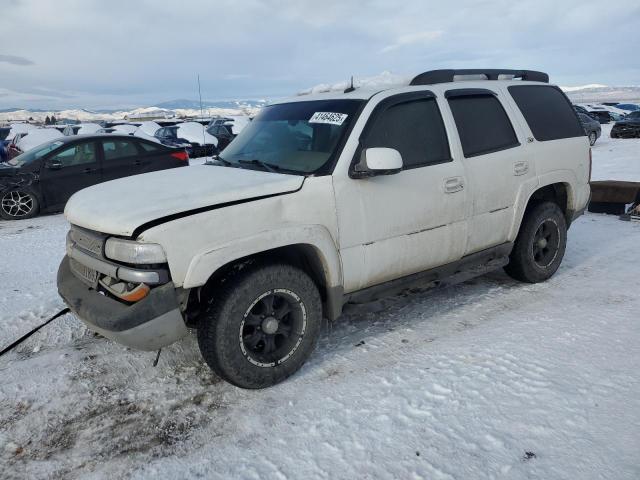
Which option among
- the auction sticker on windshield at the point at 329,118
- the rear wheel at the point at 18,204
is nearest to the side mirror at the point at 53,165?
the rear wheel at the point at 18,204

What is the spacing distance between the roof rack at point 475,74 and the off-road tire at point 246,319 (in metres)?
1.95

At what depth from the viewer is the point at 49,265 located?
5.68 m

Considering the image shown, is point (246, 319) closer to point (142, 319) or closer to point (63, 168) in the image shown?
point (142, 319)

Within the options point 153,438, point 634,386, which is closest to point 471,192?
point 634,386

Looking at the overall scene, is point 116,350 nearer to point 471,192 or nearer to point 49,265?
point 49,265

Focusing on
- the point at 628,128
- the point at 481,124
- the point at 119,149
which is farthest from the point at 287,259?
the point at 628,128

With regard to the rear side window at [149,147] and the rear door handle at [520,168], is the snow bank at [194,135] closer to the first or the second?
the rear side window at [149,147]

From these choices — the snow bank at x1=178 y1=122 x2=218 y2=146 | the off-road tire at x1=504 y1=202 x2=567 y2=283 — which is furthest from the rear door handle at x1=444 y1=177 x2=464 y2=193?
the snow bank at x1=178 y1=122 x2=218 y2=146

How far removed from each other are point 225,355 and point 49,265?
384cm

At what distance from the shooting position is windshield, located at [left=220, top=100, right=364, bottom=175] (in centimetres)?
339

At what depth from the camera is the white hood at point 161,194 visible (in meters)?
2.67

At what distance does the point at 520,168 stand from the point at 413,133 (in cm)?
130

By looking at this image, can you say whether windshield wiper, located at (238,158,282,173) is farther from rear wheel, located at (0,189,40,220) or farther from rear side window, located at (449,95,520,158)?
rear wheel, located at (0,189,40,220)

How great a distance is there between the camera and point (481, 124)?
4141 mm
